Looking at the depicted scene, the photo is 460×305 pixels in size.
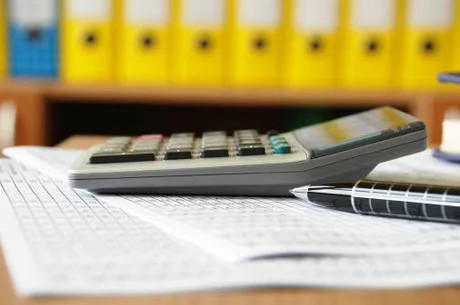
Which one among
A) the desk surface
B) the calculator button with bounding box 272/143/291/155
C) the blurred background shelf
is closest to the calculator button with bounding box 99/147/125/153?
the calculator button with bounding box 272/143/291/155

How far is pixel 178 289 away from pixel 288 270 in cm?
5

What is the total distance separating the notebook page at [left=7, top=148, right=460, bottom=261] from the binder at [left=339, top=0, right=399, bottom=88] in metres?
0.96

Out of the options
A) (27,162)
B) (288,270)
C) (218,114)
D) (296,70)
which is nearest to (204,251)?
(288,270)

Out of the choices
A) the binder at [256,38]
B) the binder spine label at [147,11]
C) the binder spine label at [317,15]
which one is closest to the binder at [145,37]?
the binder spine label at [147,11]

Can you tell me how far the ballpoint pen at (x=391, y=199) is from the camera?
426mm

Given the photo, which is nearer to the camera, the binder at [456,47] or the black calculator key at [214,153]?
the black calculator key at [214,153]

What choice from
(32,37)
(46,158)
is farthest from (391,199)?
(32,37)

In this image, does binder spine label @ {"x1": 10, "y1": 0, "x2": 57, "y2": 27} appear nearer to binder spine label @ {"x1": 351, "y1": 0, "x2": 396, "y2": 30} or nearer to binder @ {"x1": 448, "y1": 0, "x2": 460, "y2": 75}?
binder spine label @ {"x1": 351, "y1": 0, "x2": 396, "y2": 30}

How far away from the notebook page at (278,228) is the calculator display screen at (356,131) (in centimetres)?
6

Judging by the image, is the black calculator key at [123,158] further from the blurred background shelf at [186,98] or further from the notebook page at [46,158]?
the blurred background shelf at [186,98]

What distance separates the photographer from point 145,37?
1.42m

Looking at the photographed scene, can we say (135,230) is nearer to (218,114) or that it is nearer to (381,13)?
(381,13)

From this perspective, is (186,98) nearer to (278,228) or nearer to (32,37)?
(32,37)

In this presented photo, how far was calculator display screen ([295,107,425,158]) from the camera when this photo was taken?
52 centimetres
